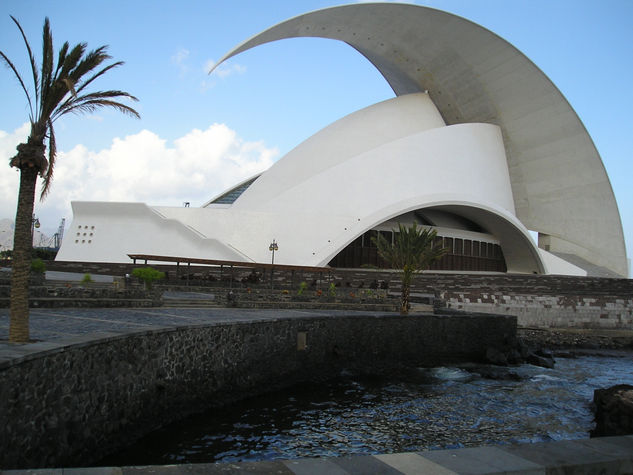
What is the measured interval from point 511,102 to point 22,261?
31.9 meters

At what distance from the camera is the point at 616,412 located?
7004 mm

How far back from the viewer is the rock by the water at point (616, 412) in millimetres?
6746

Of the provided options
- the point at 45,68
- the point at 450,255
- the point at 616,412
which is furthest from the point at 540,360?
the point at 450,255

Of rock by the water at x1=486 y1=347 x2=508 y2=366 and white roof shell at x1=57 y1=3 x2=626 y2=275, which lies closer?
rock by the water at x1=486 y1=347 x2=508 y2=366

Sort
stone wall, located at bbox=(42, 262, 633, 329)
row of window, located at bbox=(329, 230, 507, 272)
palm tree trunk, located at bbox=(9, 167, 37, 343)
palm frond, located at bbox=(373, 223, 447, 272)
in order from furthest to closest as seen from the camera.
Result: row of window, located at bbox=(329, 230, 507, 272)
stone wall, located at bbox=(42, 262, 633, 329)
palm frond, located at bbox=(373, 223, 447, 272)
palm tree trunk, located at bbox=(9, 167, 37, 343)

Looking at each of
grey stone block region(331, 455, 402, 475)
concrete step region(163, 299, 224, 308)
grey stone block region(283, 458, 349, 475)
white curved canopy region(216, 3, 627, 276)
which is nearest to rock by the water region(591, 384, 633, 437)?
grey stone block region(331, 455, 402, 475)

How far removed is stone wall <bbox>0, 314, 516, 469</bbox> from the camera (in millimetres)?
4469

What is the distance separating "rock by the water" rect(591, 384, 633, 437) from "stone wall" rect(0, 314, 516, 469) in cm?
514

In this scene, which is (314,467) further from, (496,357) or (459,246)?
(459,246)

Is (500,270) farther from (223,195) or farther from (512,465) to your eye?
(512,465)

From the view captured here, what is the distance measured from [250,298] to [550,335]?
10.8 m

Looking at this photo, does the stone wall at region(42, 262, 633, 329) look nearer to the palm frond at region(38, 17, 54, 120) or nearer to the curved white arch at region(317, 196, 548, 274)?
the curved white arch at region(317, 196, 548, 274)

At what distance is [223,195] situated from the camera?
38.7 m

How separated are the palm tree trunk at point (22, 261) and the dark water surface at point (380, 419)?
1741 mm
